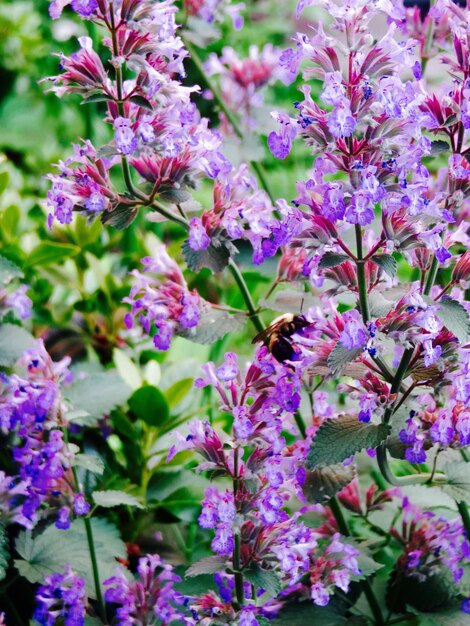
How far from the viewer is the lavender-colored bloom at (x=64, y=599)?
111 centimetres

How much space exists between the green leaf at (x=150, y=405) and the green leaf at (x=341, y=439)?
17.1 inches

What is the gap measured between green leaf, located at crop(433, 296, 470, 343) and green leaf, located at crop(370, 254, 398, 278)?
66 mm

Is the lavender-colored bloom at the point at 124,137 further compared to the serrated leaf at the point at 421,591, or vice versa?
the serrated leaf at the point at 421,591

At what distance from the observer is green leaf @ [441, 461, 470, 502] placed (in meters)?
1.05

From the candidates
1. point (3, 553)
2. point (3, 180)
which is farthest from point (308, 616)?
point (3, 180)

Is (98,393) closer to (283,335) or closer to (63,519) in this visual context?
(63,519)

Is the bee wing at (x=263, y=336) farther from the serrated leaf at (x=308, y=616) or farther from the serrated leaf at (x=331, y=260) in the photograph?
the serrated leaf at (x=308, y=616)

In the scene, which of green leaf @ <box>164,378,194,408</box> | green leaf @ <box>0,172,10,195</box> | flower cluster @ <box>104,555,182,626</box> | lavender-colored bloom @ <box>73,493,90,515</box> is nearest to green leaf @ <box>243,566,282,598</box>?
flower cluster @ <box>104,555,182,626</box>

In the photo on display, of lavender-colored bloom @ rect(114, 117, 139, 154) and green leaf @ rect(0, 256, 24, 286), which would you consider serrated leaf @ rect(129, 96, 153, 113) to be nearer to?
lavender-colored bloom @ rect(114, 117, 139, 154)

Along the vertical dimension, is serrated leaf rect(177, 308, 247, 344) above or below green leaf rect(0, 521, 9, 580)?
above

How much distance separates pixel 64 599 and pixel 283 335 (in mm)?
459

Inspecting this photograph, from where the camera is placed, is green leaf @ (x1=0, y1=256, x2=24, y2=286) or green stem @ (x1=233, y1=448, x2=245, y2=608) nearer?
green stem @ (x1=233, y1=448, x2=245, y2=608)

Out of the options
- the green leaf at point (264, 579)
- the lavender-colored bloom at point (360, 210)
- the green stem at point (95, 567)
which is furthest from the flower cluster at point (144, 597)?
the lavender-colored bloom at point (360, 210)

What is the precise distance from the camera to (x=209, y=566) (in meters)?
1.02
